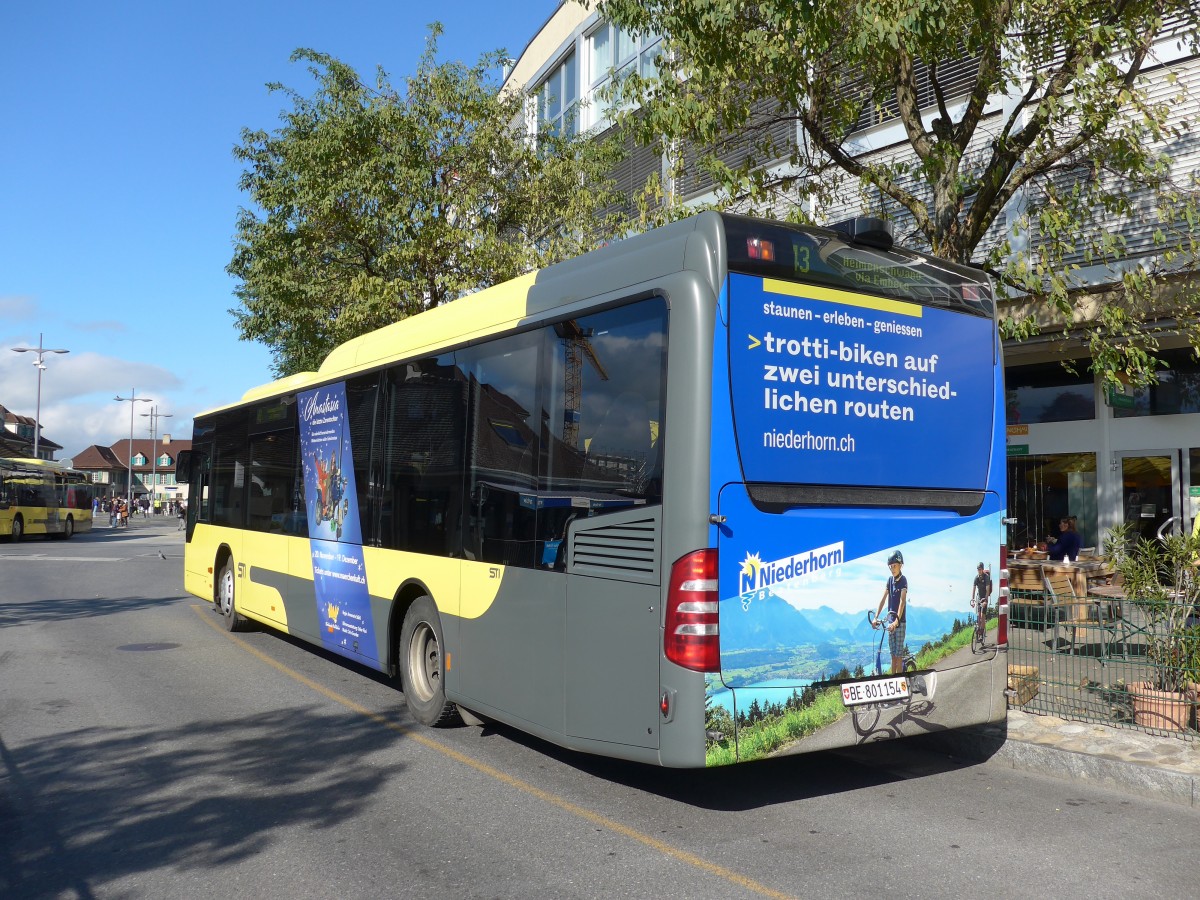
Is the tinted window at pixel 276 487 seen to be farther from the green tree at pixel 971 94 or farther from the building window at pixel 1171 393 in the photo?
the building window at pixel 1171 393

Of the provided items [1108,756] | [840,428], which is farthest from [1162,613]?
[840,428]

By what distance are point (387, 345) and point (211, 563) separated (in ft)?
20.3

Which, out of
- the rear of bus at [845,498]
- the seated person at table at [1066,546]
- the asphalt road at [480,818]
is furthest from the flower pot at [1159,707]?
the seated person at table at [1066,546]

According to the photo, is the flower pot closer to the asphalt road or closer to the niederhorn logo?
the asphalt road

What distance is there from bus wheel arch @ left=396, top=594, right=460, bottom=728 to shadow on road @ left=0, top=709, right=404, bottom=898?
0.36 metres

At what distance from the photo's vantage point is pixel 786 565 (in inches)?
210

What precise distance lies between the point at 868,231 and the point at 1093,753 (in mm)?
3586

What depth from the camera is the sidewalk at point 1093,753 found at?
5984mm

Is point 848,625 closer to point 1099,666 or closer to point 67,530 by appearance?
point 1099,666

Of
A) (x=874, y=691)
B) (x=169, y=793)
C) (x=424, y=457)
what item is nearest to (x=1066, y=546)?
(x=874, y=691)

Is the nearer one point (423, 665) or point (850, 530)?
point (850, 530)

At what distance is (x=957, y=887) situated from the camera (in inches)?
178

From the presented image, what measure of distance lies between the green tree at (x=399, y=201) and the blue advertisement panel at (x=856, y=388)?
10309 mm

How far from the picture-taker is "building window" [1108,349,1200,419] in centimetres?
1512
